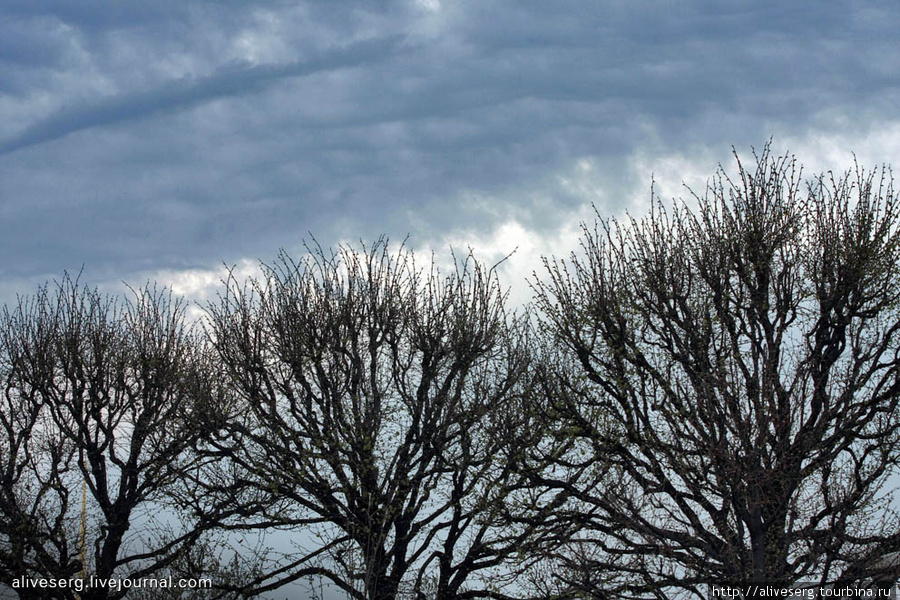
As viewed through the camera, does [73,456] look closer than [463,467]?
No

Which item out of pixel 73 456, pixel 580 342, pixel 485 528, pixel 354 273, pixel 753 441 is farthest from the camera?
pixel 73 456

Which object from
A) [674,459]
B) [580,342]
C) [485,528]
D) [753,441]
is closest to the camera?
[753,441]

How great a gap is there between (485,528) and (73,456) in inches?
584

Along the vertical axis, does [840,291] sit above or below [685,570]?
above

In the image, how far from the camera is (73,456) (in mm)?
27156

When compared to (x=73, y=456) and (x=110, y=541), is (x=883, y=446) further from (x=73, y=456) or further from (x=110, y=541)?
(x=73, y=456)

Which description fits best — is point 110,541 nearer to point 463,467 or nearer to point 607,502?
point 463,467

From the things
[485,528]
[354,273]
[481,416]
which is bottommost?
[485,528]

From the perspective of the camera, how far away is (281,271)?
23797mm

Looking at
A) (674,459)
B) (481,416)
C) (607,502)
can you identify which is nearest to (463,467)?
(481,416)

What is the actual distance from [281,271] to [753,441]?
45.9 feet

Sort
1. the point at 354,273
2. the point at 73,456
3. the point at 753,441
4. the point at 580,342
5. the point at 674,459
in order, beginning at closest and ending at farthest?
the point at 753,441 → the point at 674,459 → the point at 580,342 → the point at 354,273 → the point at 73,456

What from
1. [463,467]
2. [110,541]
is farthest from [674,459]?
[110,541]

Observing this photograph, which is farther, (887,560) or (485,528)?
(485,528)
